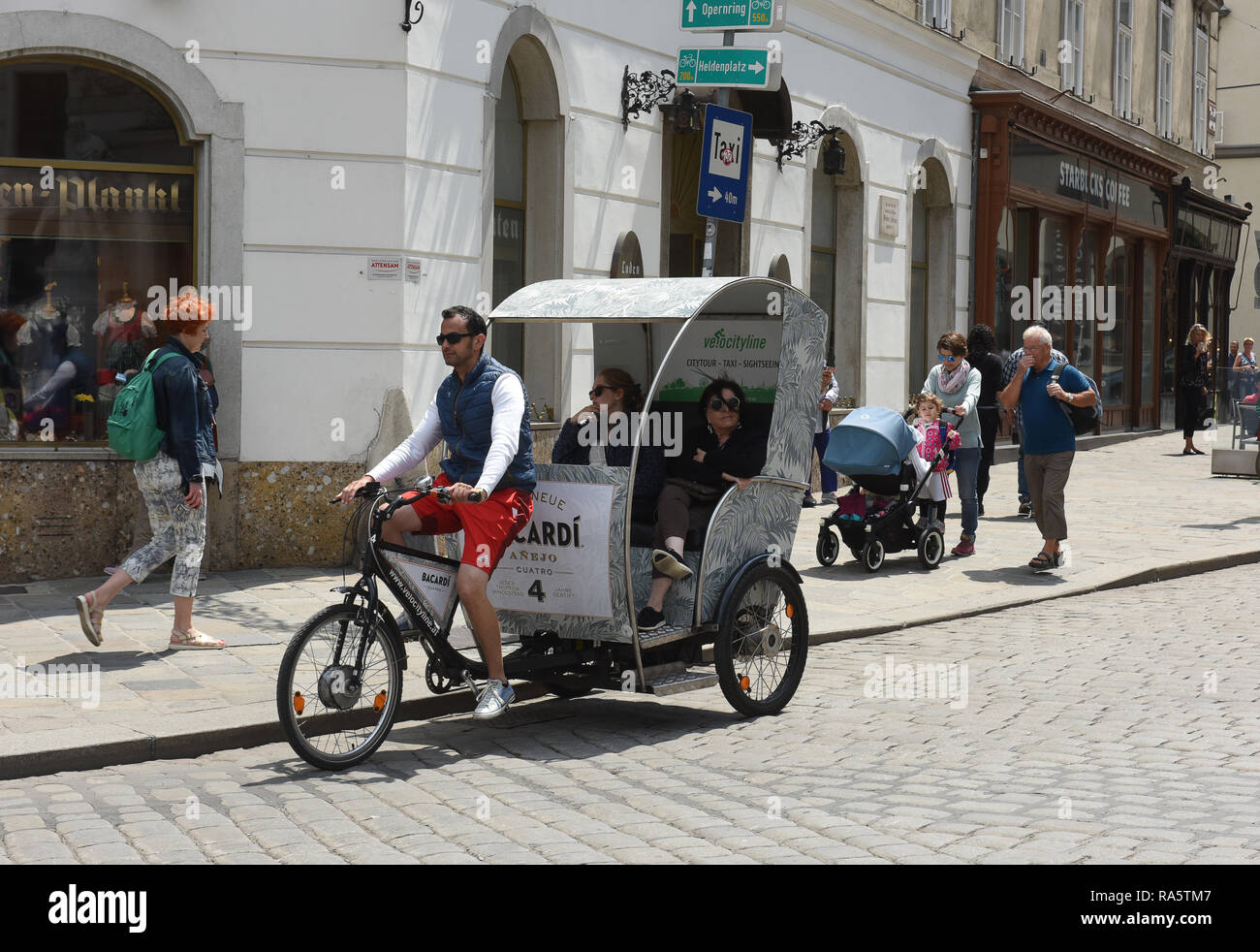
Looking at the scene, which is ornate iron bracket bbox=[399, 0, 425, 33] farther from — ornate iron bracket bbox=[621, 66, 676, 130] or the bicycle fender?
the bicycle fender

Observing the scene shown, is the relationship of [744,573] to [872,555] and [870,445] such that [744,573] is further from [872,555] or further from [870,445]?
[872,555]

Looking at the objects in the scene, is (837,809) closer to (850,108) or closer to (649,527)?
(649,527)

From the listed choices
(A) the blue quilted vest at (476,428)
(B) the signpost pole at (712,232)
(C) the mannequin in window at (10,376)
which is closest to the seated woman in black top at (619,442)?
(A) the blue quilted vest at (476,428)

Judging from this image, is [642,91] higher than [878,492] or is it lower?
higher

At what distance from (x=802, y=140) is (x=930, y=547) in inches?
249

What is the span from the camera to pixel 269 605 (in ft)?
32.1

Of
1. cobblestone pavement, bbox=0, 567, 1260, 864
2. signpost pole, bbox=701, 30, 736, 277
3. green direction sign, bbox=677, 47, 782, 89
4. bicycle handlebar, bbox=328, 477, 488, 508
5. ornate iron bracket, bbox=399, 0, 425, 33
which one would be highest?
A: ornate iron bracket, bbox=399, 0, 425, 33

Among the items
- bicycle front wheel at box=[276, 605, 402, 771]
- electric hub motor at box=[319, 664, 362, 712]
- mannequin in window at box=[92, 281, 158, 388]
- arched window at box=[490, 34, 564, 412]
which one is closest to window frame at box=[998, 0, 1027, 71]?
arched window at box=[490, 34, 564, 412]

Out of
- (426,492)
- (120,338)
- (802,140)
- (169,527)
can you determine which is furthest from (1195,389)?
(426,492)

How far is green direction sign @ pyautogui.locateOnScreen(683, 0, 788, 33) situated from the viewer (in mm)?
9898

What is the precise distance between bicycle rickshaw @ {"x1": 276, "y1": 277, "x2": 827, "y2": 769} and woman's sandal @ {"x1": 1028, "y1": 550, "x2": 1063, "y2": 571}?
15.1 ft

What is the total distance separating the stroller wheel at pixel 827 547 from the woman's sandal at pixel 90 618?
5970 millimetres

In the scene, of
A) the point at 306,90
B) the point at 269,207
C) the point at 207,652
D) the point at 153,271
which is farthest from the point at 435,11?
the point at 207,652
